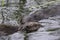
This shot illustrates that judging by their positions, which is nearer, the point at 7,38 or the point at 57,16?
the point at 7,38

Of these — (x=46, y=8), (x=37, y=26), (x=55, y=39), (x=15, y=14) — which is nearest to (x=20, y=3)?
(x=15, y=14)

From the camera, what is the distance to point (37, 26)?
4.64m

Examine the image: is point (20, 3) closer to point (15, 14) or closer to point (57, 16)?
point (15, 14)

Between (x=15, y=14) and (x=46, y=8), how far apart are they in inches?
90.8

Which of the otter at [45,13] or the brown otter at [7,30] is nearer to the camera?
the brown otter at [7,30]

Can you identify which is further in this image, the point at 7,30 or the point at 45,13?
the point at 45,13

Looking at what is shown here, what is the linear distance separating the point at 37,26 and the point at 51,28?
348mm

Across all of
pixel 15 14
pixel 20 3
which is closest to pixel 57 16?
pixel 15 14

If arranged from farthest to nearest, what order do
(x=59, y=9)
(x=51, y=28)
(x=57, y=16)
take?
(x=59, y=9), (x=57, y=16), (x=51, y=28)

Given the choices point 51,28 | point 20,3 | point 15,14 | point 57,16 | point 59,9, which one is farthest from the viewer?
point 20,3

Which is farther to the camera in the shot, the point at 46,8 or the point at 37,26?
the point at 46,8

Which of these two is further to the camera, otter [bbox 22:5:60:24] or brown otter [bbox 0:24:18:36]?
otter [bbox 22:5:60:24]

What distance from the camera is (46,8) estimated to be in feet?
21.5

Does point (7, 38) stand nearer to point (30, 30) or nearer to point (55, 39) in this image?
point (30, 30)
